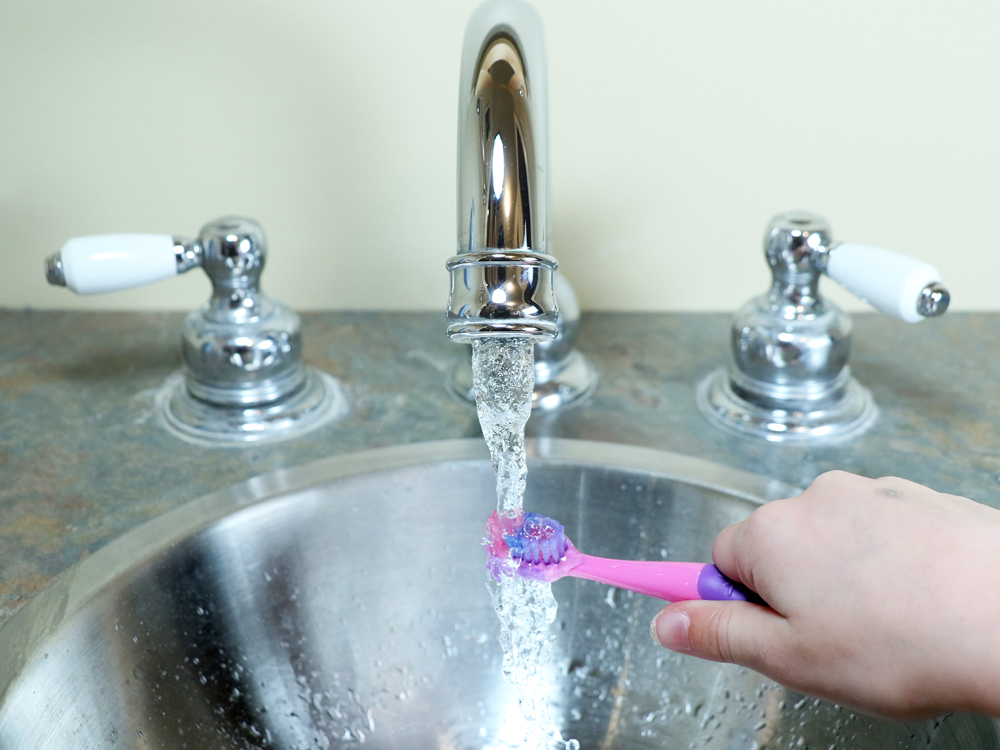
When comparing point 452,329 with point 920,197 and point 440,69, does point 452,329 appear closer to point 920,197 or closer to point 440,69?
point 440,69

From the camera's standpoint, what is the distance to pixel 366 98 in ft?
2.16

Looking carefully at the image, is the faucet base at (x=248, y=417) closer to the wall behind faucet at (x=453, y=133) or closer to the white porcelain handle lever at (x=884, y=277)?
the wall behind faucet at (x=453, y=133)

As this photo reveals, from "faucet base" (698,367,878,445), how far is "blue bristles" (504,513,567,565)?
0.66 feet

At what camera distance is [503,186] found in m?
0.40

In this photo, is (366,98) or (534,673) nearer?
(534,673)

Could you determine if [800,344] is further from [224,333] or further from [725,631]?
[224,333]

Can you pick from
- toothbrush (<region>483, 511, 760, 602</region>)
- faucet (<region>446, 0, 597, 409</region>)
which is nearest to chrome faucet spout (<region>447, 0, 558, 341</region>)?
faucet (<region>446, 0, 597, 409</region>)

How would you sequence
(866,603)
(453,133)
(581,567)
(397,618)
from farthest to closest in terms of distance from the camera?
(453,133), (397,618), (581,567), (866,603)

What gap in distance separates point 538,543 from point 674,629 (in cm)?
9

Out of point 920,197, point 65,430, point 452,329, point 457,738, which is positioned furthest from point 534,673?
point 920,197

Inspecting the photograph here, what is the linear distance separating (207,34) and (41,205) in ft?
0.63

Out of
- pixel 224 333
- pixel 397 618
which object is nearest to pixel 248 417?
pixel 224 333

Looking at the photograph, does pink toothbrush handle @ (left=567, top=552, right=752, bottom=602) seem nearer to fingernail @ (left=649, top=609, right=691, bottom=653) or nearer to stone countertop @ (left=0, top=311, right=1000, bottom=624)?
fingernail @ (left=649, top=609, right=691, bottom=653)

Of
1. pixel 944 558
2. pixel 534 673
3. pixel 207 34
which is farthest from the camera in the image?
pixel 207 34
